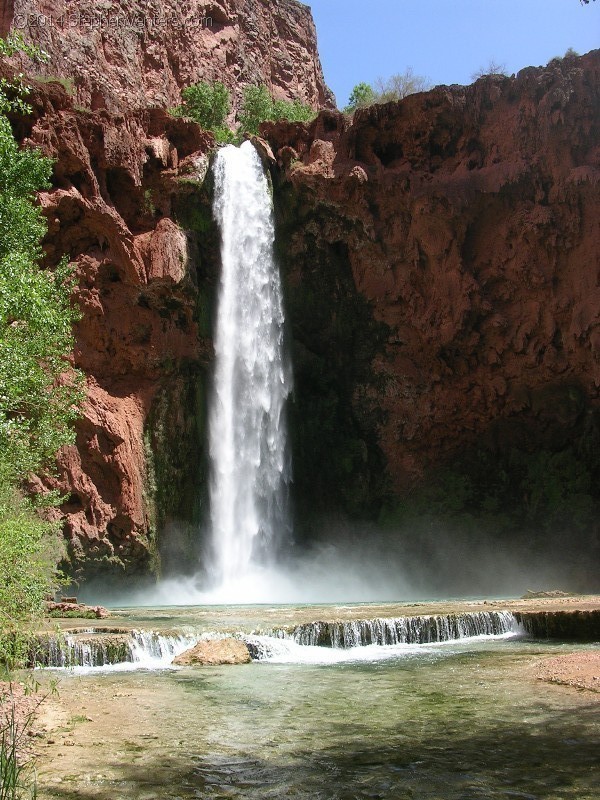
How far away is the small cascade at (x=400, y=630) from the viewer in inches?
568

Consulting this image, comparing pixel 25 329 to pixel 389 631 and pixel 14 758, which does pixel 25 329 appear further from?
pixel 389 631

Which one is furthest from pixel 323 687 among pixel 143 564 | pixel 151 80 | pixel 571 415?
pixel 151 80

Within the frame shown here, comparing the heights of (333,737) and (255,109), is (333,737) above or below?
below

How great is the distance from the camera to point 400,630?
15008 millimetres

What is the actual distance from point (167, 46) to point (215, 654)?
36.0 m

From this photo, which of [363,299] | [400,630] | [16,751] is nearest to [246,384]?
[363,299]

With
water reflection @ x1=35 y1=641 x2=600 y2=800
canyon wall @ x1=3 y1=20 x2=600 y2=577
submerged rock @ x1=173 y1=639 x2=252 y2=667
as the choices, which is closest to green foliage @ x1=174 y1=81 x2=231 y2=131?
canyon wall @ x1=3 y1=20 x2=600 y2=577

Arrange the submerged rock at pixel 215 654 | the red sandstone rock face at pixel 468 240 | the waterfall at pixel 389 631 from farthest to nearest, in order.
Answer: the red sandstone rock face at pixel 468 240
the waterfall at pixel 389 631
the submerged rock at pixel 215 654

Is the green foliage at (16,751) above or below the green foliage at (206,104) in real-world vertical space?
below

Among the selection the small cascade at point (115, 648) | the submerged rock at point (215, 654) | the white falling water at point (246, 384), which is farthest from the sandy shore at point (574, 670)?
the white falling water at point (246, 384)

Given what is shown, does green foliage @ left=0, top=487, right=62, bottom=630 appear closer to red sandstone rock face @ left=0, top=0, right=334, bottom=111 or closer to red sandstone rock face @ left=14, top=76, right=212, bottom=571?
red sandstone rock face @ left=14, top=76, right=212, bottom=571

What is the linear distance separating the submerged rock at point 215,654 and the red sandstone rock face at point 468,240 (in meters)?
17.8

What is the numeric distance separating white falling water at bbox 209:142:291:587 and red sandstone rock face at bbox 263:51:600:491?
1407 mm

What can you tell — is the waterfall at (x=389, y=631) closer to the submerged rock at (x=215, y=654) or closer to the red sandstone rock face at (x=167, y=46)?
the submerged rock at (x=215, y=654)
